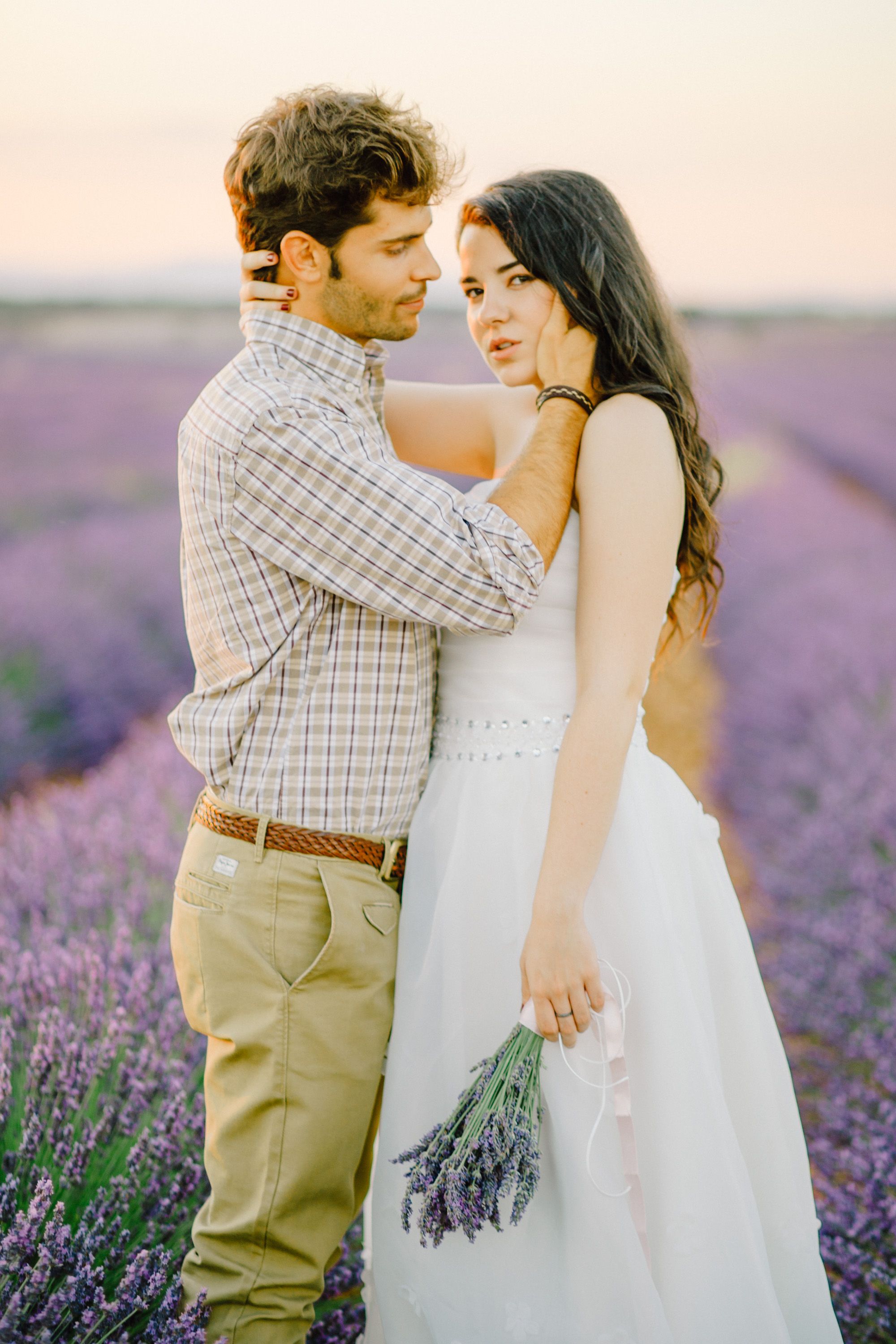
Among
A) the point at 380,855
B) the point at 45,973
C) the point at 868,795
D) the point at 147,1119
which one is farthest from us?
the point at 868,795

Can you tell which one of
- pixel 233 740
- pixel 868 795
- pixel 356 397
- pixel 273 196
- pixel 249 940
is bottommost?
pixel 868 795

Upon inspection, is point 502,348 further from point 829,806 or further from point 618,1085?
point 829,806

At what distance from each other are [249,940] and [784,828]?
3336 mm

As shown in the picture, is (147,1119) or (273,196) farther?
(147,1119)

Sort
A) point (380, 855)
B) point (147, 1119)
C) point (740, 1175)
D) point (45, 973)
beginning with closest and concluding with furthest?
1. point (740, 1175)
2. point (380, 855)
3. point (147, 1119)
4. point (45, 973)

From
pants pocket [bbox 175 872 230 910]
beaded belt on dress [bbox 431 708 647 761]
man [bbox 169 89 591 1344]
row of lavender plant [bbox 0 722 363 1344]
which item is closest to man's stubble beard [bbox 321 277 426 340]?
man [bbox 169 89 591 1344]

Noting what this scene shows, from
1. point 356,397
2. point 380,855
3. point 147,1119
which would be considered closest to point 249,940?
point 380,855

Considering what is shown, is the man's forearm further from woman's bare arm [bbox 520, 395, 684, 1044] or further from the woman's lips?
the woman's lips

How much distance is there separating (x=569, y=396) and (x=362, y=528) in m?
0.49

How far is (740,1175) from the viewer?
1.58 m

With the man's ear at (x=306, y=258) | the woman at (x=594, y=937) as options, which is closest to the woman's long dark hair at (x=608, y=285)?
the woman at (x=594, y=937)

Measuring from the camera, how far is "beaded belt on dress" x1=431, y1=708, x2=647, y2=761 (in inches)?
69.5

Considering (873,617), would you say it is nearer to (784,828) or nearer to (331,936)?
(784,828)

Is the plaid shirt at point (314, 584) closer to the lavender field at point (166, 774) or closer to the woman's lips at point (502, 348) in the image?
the woman's lips at point (502, 348)
